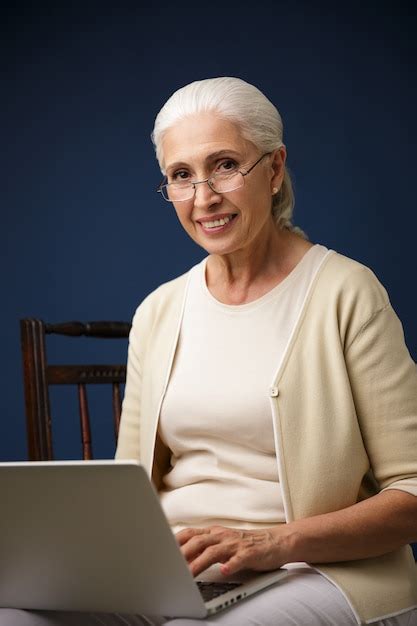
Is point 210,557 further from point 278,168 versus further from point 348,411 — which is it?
point 278,168

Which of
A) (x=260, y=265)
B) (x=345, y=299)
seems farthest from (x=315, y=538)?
(x=260, y=265)

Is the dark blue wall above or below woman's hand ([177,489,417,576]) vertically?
above

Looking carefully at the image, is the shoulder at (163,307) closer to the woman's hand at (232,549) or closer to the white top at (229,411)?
the white top at (229,411)

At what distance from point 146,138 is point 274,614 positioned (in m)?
1.72

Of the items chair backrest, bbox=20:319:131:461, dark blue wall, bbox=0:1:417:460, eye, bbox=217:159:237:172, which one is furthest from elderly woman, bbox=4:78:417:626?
dark blue wall, bbox=0:1:417:460

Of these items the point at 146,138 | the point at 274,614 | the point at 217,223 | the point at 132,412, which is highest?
the point at 146,138

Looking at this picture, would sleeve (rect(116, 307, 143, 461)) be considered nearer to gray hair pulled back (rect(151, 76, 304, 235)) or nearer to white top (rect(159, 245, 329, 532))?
white top (rect(159, 245, 329, 532))

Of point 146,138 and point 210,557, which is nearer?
point 210,557

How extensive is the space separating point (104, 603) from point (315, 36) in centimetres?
167

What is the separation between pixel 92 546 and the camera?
133cm

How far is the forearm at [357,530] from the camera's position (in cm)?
158

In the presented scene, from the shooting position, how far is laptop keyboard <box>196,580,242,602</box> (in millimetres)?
1450

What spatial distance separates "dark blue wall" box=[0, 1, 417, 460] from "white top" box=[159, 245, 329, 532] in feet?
2.54

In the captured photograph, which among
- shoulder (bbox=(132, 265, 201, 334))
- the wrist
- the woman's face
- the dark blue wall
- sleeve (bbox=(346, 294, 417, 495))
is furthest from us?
the dark blue wall
